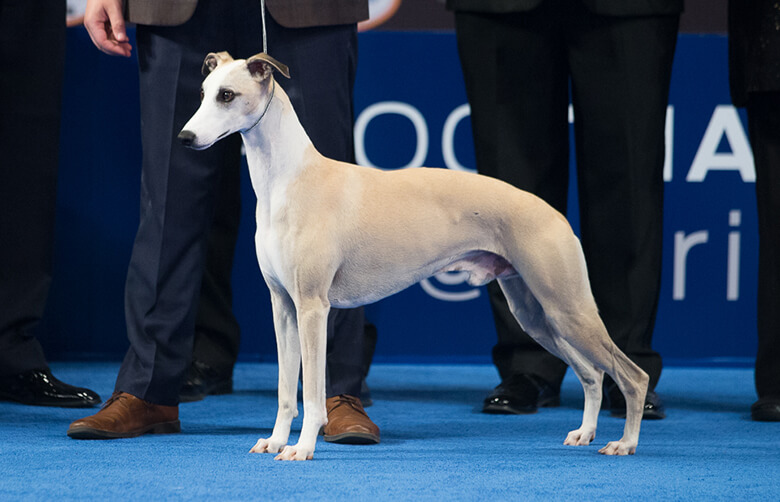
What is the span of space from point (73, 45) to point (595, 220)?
233 cm

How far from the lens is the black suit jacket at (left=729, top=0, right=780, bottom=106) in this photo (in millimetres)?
2943

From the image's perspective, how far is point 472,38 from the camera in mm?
3213

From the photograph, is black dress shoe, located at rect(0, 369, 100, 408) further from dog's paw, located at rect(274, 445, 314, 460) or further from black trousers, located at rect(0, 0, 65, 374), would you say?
dog's paw, located at rect(274, 445, 314, 460)

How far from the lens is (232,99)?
2.13 m

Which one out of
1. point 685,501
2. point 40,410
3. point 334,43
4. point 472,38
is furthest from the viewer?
point 472,38

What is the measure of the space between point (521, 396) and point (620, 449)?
0.70m

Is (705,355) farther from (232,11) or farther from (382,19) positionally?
(232,11)

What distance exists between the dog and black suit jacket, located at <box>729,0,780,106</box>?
104 cm

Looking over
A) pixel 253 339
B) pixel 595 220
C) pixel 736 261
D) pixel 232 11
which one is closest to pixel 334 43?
pixel 232 11

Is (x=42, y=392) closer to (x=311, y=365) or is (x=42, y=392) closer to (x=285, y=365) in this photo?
(x=285, y=365)

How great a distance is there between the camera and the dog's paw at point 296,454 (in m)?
2.21

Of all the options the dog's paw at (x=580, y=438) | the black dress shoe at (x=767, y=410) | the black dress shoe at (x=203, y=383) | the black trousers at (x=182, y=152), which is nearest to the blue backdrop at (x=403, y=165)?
the black dress shoe at (x=203, y=383)

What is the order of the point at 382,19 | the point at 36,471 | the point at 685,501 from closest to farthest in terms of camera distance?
the point at 685,501
the point at 36,471
the point at 382,19

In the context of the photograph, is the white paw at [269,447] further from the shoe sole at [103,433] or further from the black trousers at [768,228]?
the black trousers at [768,228]
